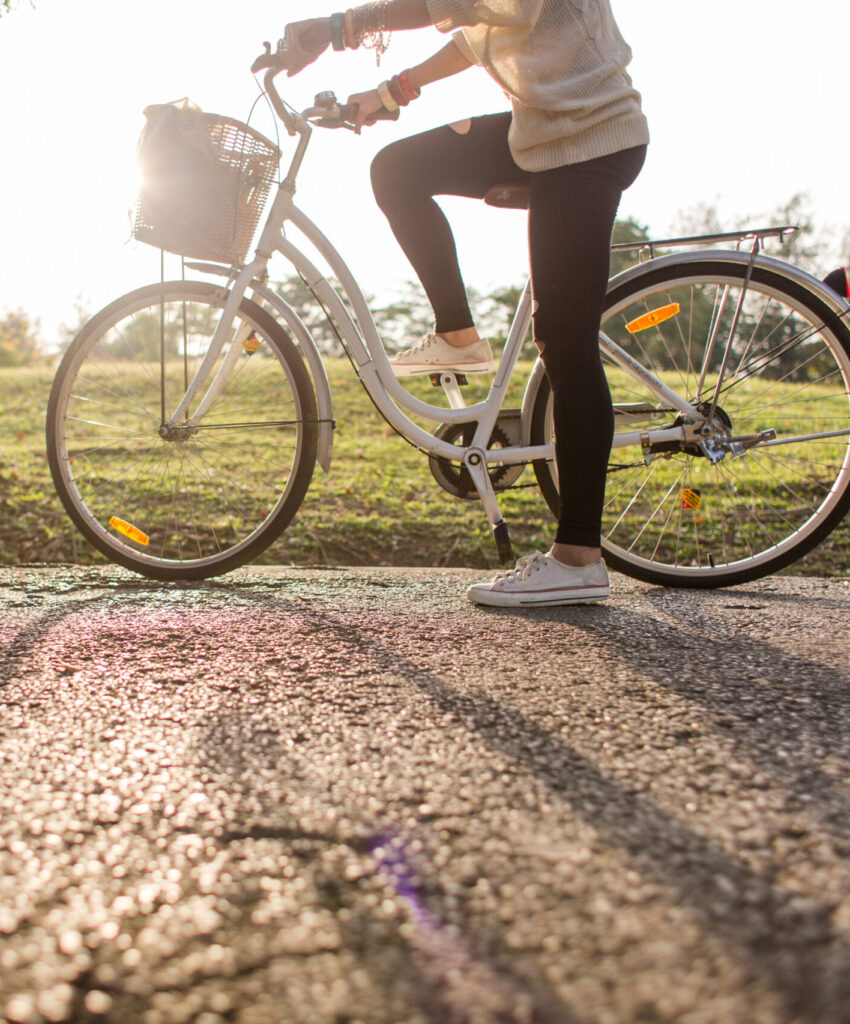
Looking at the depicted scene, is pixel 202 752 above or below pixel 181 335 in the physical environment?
below

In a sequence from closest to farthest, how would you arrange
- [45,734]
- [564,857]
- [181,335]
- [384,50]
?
1. [564,857]
2. [45,734]
3. [384,50]
4. [181,335]

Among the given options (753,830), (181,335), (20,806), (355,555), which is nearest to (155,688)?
(20,806)

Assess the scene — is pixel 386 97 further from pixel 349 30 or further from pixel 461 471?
pixel 461 471

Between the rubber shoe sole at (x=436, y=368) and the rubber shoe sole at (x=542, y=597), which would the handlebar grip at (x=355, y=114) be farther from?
the rubber shoe sole at (x=542, y=597)

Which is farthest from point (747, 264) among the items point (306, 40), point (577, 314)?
point (306, 40)

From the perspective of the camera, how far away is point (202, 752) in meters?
1.39

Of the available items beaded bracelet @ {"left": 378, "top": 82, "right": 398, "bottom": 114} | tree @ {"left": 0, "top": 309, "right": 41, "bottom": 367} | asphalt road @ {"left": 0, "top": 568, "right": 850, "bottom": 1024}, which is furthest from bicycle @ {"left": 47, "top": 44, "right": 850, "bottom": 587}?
tree @ {"left": 0, "top": 309, "right": 41, "bottom": 367}

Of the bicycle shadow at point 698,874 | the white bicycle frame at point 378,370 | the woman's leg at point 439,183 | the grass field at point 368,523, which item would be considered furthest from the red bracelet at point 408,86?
the bicycle shadow at point 698,874

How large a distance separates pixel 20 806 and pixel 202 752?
0.28m

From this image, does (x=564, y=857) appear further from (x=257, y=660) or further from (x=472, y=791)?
(x=257, y=660)

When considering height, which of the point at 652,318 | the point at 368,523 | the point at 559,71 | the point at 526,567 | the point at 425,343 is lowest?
the point at 368,523

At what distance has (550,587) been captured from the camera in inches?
102

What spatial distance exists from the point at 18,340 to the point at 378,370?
3698 cm

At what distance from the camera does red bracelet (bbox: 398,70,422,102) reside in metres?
2.73
